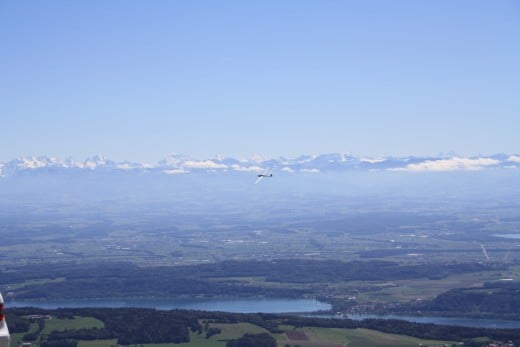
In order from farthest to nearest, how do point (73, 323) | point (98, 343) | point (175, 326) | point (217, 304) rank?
point (217, 304) → point (73, 323) → point (175, 326) → point (98, 343)

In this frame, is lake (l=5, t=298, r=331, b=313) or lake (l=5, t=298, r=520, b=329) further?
lake (l=5, t=298, r=331, b=313)

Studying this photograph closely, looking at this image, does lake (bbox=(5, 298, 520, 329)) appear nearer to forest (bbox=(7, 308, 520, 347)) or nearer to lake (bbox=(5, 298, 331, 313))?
lake (bbox=(5, 298, 331, 313))

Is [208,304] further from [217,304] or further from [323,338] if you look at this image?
[323,338]

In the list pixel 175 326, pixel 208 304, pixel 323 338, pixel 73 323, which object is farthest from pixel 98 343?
pixel 208 304

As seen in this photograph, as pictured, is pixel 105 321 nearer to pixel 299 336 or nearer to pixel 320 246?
pixel 299 336

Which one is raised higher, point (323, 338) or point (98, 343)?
point (98, 343)

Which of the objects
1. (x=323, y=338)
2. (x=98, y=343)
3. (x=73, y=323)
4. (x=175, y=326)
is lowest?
(x=323, y=338)

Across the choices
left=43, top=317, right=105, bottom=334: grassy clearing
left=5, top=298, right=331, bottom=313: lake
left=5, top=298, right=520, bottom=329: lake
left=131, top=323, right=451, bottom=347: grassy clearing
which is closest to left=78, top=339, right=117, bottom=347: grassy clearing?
left=131, top=323, right=451, bottom=347: grassy clearing

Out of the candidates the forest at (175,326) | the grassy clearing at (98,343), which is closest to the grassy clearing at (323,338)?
the grassy clearing at (98,343)

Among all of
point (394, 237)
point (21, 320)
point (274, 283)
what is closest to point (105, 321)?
point (21, 320)

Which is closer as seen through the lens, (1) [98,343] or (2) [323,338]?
(1) [98,343]
